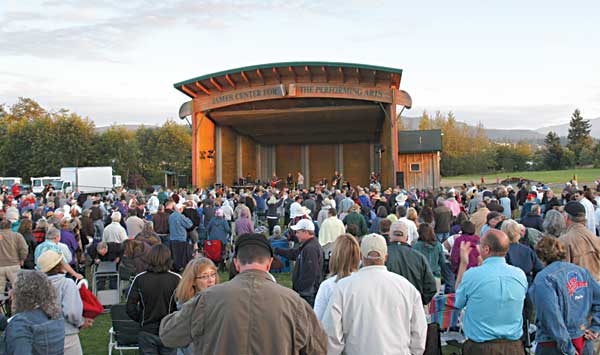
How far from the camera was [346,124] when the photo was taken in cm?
2720

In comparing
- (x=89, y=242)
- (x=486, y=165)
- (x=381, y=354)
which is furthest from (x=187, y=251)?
(x=486, y=165)

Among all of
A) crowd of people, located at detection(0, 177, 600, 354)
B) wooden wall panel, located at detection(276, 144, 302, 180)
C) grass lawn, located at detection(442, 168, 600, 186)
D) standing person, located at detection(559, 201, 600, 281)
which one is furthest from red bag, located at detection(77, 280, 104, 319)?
grass lawn, located at detection(442, 168, 600, 186)

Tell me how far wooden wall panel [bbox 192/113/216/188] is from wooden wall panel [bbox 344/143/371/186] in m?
11.4

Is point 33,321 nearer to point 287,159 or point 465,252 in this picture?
point 465,252

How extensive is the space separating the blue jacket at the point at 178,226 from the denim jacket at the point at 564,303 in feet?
20.3

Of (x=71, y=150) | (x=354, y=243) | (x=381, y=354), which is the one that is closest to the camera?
(x=381, y=354)

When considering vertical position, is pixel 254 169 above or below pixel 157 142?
below

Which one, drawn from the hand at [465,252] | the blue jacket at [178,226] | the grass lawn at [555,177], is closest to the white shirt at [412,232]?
the hand at [465,252]

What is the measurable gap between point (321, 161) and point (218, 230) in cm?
2543

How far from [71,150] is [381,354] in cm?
4630

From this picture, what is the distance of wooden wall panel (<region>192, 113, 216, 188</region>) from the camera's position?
75.9ft

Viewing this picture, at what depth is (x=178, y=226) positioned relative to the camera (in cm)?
867

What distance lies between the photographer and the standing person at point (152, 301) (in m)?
3.97

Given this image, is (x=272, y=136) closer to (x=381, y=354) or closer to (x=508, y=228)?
(x=508, y=228)
